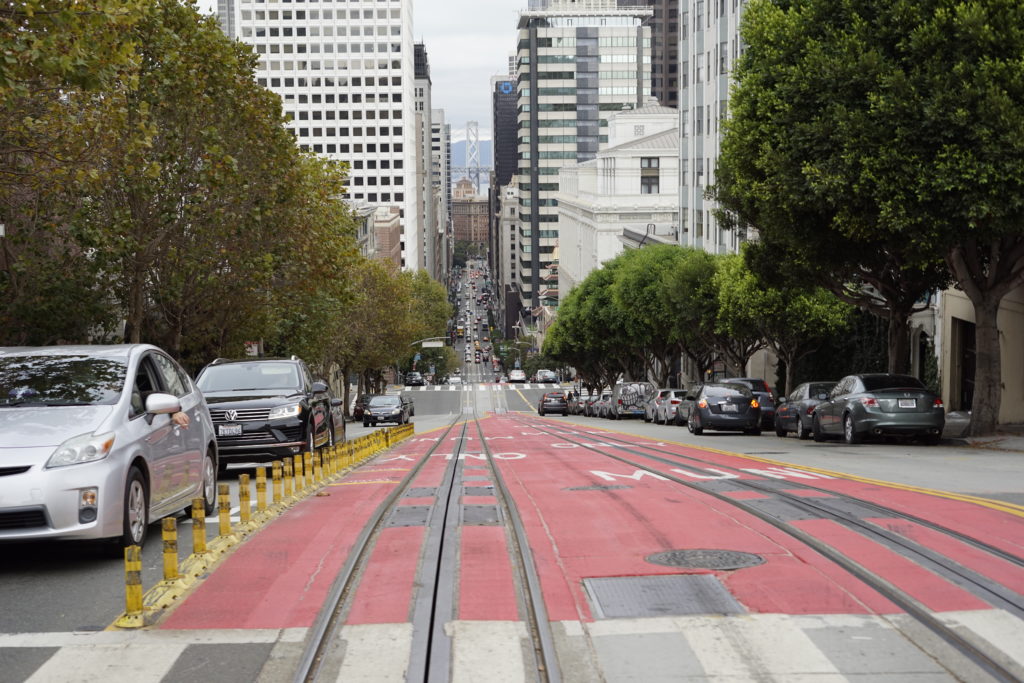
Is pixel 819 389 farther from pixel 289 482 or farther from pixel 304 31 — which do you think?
pixel 304 31

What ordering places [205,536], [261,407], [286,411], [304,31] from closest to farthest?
[205,536]
[261,407]
[286,411]
[304,31]

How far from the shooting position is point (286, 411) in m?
18.8

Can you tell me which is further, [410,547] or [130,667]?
[410,547]

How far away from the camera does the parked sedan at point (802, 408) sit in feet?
96.4

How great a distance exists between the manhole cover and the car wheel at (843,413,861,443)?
52.5 feet

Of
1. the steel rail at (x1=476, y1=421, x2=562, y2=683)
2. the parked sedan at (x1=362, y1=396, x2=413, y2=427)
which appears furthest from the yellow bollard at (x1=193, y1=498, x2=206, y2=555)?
the parked sedan at (x1=362, y1=396, x2=413, y2=427)

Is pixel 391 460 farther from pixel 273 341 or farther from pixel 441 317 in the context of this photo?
pixel 441 317

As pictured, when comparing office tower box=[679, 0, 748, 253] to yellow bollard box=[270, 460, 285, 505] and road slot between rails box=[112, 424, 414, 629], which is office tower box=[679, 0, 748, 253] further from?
yellow bollard box=[270, 460, 285, 505]

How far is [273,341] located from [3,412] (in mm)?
35001

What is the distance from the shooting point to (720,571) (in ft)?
→ 28.2

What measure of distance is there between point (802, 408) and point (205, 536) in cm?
2202

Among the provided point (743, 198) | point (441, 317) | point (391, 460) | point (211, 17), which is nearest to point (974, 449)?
point (743, 198)

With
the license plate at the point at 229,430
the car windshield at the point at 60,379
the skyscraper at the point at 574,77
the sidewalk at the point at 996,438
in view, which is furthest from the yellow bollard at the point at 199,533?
the skyscraper at the point at 574,77

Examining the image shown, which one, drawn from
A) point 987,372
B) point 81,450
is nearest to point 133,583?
point 81,450
